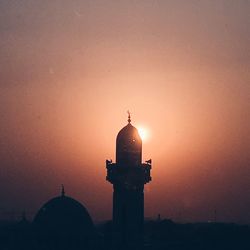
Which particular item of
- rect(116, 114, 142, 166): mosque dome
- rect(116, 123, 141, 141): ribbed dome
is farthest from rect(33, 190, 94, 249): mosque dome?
rect(116, 123, 141, 141): ribbed dome

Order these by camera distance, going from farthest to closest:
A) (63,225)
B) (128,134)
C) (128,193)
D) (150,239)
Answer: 1. (150,239)
2. (128,193)
3. (63,225)
4. (128,134)

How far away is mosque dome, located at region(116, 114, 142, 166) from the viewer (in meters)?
53.5

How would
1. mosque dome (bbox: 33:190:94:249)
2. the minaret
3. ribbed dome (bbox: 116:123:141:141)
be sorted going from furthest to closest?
the minaret, ribbed dome (bbox: 116:123:141:141), mosque dome (bbox: 33:190:94:249)

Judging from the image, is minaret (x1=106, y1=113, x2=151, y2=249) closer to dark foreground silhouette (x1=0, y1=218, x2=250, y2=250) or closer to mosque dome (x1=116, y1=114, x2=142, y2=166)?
mosque dome (x1=116, y1=114, x2=142, y2=166)

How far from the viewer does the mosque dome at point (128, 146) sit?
5347 centimetres

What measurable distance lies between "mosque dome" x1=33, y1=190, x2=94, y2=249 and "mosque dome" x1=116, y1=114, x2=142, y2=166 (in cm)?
583

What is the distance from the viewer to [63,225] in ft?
176

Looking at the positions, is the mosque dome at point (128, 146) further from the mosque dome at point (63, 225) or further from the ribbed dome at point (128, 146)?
the mosque dome at point (63, 225)

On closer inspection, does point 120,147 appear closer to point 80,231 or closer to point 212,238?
point 80,231

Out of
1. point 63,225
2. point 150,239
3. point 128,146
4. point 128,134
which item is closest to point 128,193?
point 128,146

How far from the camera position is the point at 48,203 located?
5566 centimetres

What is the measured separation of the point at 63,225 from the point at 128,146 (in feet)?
28.0

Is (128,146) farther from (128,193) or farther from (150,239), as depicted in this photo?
(150,239)

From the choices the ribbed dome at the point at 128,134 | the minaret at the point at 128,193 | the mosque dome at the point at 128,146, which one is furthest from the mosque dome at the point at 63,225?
the ribbed dome at the point at 128,134
